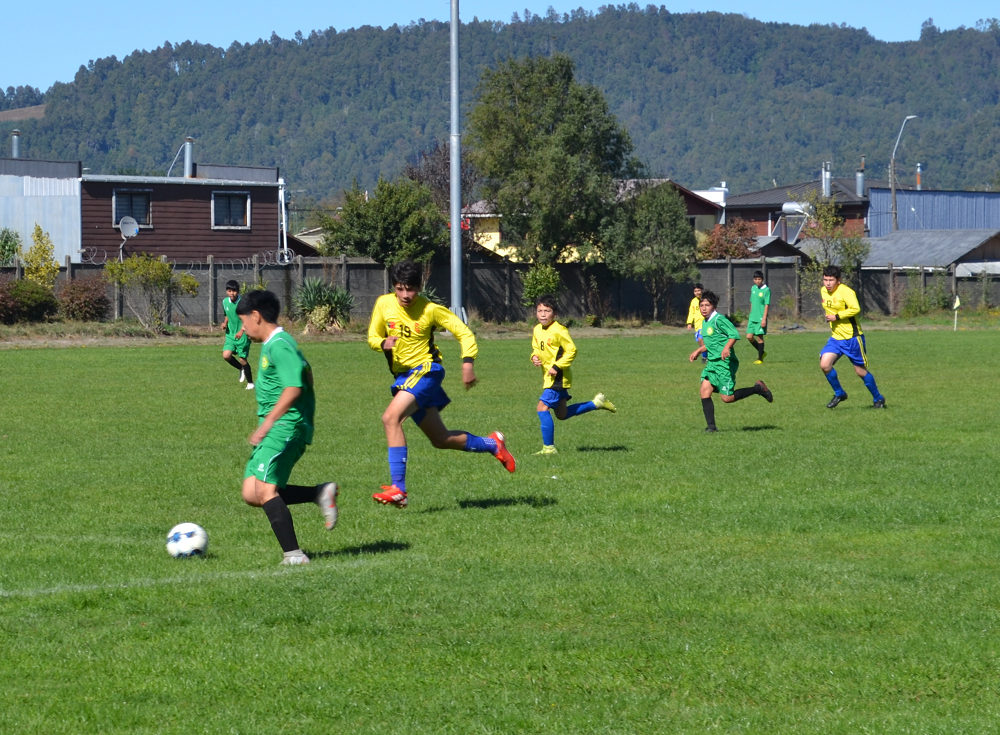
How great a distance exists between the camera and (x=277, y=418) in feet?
A: 24.7

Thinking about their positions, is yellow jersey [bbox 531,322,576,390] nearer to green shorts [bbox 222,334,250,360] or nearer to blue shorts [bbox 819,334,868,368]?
blue shorts [bbox 819,334,868,368]

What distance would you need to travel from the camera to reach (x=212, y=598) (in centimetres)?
689

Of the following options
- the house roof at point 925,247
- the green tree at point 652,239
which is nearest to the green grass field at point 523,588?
the green tree at point 652,239

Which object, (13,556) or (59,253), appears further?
(59,253)

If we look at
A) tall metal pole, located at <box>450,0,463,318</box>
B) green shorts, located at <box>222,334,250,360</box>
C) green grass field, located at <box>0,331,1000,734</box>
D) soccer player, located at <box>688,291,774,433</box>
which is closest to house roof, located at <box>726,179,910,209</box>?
tall metal pole, located at <box>450,0,463,318</box>

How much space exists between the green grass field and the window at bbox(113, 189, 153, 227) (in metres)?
30.5

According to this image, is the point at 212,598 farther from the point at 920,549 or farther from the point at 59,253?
the point at 59,253

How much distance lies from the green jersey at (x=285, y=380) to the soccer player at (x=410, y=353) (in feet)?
5.81

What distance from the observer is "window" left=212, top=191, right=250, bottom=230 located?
150 ft

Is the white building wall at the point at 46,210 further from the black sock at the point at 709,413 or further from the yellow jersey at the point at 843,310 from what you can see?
the black sock at the point at 709,413

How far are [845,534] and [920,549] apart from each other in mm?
630

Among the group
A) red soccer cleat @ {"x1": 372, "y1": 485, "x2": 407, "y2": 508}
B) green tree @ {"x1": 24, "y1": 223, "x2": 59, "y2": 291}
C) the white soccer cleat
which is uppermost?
green tree @ {"x1": 24, "y1": 223, "x2": 59, "y2": 291}

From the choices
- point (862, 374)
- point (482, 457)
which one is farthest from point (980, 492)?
point (862, 374)

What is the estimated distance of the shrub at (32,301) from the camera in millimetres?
34125
